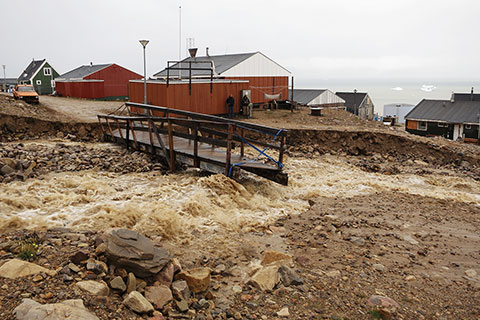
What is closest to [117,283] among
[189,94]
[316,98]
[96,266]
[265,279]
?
[96,266]

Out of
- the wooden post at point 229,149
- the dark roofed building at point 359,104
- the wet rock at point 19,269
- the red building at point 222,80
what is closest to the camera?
the wet rock at point 19,269

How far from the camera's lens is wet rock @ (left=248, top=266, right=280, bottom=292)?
20.4 ft

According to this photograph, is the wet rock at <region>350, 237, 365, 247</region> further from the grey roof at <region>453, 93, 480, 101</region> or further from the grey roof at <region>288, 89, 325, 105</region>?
the grey roof at <region>453, 93, 480, 101</region>

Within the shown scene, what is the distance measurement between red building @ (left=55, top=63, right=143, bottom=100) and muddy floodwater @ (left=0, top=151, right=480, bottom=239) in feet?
92.9

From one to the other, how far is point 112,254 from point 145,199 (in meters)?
4.82

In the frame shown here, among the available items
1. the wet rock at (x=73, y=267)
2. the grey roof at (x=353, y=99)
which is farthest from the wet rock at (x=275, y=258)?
the grey roof at (x=353, y=99)

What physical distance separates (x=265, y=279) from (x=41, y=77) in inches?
2286

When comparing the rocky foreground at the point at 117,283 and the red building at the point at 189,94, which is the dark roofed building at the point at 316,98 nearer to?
the red building at the point at 189,94

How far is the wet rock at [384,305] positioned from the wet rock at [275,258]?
68.9 inches

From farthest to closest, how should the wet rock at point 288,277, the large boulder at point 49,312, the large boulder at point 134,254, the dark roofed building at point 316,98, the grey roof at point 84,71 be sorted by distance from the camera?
1. the dark roofed building at point 316,98
2. the grey roof at point 84,71
3. the wet rock at point 288,277
4. the large boulder at point 134,254
5. the large boulder at point 49,312

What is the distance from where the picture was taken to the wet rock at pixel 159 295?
5391 millimetres

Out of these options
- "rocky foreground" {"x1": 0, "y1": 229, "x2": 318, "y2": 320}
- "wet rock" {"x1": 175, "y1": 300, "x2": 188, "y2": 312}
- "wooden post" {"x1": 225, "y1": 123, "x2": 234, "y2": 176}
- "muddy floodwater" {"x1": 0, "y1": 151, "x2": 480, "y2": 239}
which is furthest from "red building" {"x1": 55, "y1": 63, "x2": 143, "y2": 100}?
"wet rock" {"x1": 175, "y1": 300, "x2": 188, "y2": 312}

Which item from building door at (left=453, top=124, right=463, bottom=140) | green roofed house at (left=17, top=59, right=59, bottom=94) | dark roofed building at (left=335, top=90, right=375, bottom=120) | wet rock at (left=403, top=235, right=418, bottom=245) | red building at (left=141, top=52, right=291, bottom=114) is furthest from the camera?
dark roofed building at (left=335, top=90, right=375, bottom=120)

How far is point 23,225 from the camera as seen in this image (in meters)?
8.14
